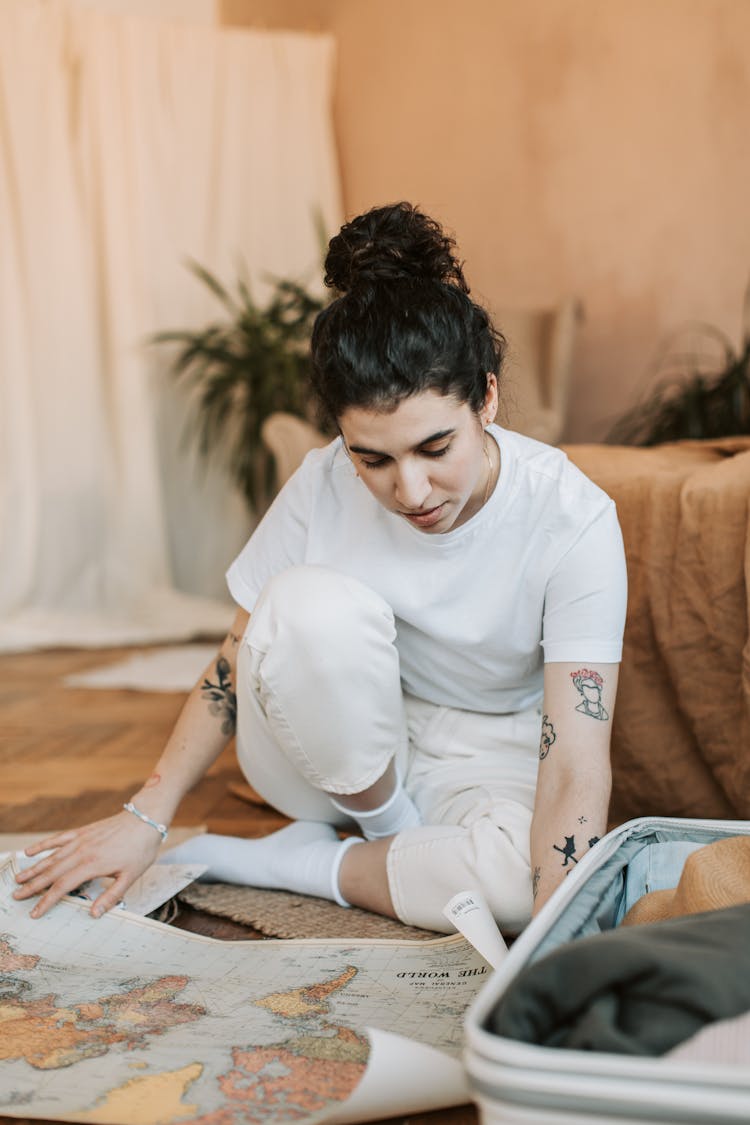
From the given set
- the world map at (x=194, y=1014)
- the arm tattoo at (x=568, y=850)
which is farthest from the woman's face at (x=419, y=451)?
the world map at (x=194, y=1014)

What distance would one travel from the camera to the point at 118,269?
394 centimetres

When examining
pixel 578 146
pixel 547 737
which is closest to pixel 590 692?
pixel 547 737

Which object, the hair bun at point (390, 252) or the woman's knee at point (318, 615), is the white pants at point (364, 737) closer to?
the woman's knee at point (318, 615)

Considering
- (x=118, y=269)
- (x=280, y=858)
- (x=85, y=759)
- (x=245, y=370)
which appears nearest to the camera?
(x=280, y=858)

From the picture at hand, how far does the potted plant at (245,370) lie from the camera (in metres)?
3.75

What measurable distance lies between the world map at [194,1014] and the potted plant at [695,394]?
2056 mm

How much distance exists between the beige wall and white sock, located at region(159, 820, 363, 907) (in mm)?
2266

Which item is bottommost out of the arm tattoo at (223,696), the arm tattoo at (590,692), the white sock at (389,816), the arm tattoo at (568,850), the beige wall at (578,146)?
the white sock at (389,816)

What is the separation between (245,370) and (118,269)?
1.96ft

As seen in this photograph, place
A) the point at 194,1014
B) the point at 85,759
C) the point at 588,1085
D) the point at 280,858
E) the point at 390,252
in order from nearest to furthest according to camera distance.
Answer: the point at 588,1085
the point at 194,1014
the point at 390,252
the point at 280,858
the point at 85,759

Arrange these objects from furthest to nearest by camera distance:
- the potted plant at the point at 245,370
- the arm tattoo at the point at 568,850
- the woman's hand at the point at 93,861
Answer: the potted plant at the point at 245,370
the woman's hand at the point at 93,861
the arm tattoo at the point at 568,850

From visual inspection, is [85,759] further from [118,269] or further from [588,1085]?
[118,269]

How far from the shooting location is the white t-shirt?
1199 millimetres

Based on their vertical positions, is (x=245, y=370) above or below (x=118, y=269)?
below
